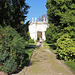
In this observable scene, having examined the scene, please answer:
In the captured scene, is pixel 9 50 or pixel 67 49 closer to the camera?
pixel 9 50

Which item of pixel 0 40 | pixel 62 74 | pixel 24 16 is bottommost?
pixel 62 74

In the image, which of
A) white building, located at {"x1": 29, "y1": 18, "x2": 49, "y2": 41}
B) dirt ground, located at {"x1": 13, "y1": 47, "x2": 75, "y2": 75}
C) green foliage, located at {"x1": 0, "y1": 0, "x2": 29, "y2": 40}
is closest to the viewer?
dirt ground, located at {"x1": 13, "y1": 47, "x2": 75, "y2": 75}

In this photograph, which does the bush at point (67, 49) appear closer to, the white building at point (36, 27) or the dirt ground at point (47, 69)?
the dirt ground at point (47, 69)

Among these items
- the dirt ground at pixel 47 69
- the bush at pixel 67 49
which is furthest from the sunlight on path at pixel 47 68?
the bush at pixel 67 49

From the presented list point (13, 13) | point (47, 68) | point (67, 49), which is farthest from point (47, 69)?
point (13, 13)

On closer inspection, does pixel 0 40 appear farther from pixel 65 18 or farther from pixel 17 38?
pixel 65 18

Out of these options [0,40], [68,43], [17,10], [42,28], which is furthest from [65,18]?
[42,28]

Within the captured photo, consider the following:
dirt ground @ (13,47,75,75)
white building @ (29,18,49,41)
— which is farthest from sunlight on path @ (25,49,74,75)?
white building @ (29,18,49,41)

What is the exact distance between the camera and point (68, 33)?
8188mm

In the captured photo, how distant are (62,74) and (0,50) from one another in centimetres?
311

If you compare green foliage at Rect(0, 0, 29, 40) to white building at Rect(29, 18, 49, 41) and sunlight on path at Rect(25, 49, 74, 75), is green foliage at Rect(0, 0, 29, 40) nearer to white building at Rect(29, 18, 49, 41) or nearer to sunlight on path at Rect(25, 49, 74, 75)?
sunlight on path at Rect(25, 49, 74, 75)

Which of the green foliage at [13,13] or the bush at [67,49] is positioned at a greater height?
the green foliage at [13,13]

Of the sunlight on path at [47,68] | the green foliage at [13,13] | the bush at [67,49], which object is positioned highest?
the green foliage at [13,13]

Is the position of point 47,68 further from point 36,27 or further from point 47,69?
point 36,27
